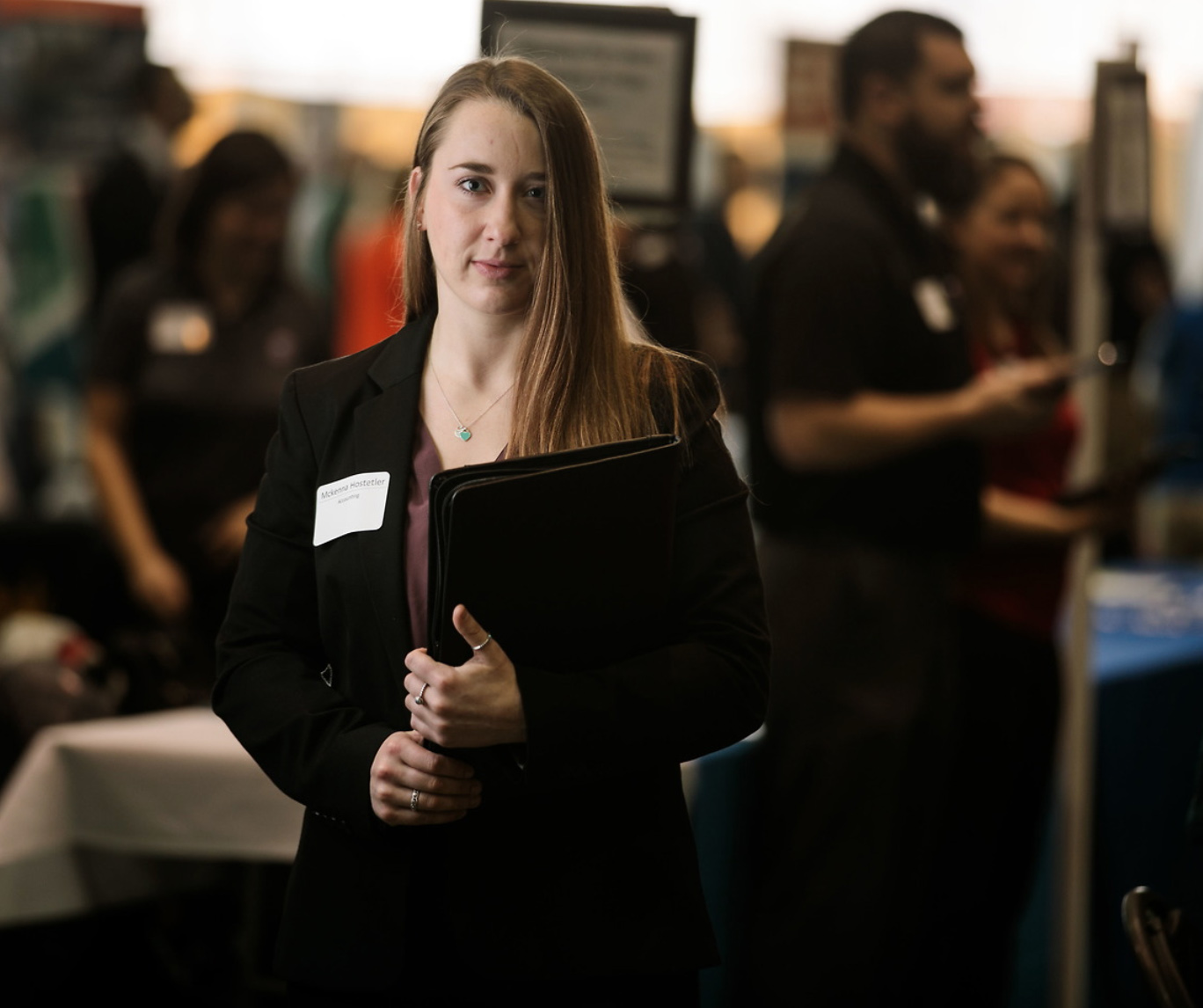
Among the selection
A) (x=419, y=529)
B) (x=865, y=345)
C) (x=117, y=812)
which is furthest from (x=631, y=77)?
(x=117, y=812)

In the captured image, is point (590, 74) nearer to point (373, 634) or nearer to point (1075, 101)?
point (373, 634)

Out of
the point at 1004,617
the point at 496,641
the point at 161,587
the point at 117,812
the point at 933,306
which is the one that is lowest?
the point at 117,812

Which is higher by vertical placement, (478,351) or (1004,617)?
(478,351)

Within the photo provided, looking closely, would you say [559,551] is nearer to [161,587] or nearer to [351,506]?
[351,506]

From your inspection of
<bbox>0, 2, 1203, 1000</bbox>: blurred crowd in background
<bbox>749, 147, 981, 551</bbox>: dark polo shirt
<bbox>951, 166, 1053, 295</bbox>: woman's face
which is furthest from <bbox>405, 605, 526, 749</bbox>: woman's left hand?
<bbox>951, 166, 1053, 295</bbox>: woman's face

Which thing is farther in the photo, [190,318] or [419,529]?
[190,318]

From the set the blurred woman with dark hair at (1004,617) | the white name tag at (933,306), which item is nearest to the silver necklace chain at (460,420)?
the white name tag at (933,306)

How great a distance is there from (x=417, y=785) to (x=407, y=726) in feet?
0.30

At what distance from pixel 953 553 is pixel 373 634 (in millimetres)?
1378

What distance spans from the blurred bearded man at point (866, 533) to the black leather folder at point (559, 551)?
1191 mm

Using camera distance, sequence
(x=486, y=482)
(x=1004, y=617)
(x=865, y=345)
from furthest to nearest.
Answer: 1. (x=1004, y=617)
2. (x=865, y=345)
3. (x=486, y=482)

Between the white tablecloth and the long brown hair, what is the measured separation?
1127 millimetres

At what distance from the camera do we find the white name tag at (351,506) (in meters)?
1.19

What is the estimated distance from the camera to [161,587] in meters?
2.87
